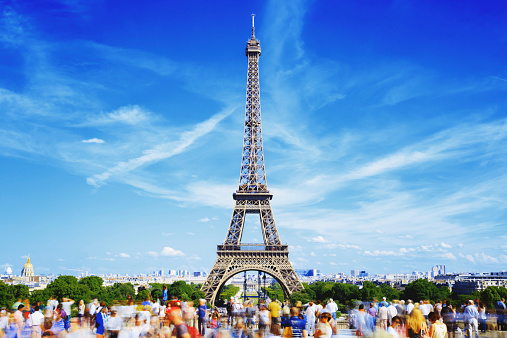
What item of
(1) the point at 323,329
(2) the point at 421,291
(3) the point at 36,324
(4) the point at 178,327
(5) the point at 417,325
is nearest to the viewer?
(4) the point at 178,327

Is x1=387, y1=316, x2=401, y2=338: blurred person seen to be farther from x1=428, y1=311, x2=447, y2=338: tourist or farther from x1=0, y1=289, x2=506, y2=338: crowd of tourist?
x1=428, y1=311, x2=447, y2=338: tourist

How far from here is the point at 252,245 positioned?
189 feet

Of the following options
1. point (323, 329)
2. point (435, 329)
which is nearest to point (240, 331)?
point (323, 329)

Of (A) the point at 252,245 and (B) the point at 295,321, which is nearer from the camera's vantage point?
(B) the point at 295,321

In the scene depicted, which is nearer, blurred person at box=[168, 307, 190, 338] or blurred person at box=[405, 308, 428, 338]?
blurred person at box=[168, 307, 190, 338]

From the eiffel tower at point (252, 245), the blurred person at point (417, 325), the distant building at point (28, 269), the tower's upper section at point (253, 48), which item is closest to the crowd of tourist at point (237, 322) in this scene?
the blurred person at point (417, 325)

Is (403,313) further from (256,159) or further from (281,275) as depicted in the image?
(256,159)

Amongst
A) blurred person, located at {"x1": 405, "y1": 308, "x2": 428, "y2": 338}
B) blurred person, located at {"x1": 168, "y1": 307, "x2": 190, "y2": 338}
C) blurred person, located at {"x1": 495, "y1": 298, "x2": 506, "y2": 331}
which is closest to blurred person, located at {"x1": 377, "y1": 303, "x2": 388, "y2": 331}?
blurred person, located at {"x1": 495, "y1": 298, "x2": 506, "y2": 331}

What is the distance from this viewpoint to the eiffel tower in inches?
2215

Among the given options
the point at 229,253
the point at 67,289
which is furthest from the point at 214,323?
the point at 67,289

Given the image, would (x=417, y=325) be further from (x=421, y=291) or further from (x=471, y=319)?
(x=421, y=291)

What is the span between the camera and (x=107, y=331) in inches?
531

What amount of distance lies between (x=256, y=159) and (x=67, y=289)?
33297 mm

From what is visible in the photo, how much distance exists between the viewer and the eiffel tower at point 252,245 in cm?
5625
